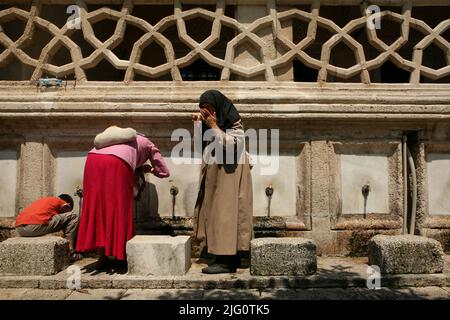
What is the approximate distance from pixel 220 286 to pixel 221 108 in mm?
1770

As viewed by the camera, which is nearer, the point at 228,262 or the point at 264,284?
the point at 264,284

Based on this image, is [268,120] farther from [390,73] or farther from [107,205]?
[390,73]

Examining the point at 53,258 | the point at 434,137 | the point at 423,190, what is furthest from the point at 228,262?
the point at 434,137

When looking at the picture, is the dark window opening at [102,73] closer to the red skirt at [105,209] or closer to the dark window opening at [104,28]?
the dark window opening at [104,28]

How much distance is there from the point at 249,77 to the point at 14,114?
280cm

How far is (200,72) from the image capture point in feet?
28.1

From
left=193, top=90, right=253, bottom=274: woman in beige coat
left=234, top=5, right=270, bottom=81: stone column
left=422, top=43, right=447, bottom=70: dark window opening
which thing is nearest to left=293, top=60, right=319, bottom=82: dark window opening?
left=422, top=43, right=447, bottom=70: dark window opening

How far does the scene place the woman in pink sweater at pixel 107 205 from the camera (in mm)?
4141

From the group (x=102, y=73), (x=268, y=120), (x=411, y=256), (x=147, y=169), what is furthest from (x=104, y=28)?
(x=411, y=256)

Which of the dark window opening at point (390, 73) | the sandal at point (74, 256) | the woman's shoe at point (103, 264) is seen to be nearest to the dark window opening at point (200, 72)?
the dark window opening at point (390, 73)

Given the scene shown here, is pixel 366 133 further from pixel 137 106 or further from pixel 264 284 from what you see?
pixel 137 106

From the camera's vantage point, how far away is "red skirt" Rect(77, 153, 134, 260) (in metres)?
4.14

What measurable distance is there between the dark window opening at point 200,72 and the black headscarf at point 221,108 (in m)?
4.40

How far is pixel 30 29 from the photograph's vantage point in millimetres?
4938
